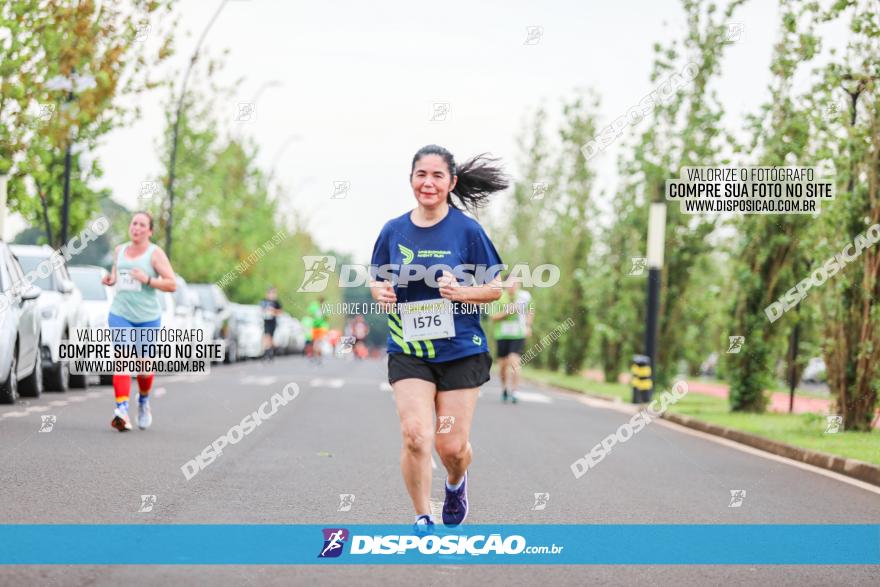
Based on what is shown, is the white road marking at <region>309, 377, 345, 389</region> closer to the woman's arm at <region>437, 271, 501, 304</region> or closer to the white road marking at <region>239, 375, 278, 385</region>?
the white road marking at <region>239, 375, 278, 385</region>

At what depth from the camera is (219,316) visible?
31.0 metres

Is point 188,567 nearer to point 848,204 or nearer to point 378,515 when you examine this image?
point 378,515

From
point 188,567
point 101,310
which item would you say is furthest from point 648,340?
point 188,567

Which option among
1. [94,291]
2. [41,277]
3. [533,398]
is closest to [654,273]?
[533,398]

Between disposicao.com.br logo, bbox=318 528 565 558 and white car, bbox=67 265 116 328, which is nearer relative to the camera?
disposicao.com.br logo, bbox=318 528 565 558

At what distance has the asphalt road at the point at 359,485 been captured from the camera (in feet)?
20.4

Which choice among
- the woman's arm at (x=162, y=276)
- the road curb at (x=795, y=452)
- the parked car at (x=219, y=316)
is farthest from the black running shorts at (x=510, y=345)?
the parked car at (x=219, y=316)

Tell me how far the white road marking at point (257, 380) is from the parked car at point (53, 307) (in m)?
5.24

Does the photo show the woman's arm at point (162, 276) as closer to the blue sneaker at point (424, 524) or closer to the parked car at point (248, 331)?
the blue sneaker at point (424, 524)

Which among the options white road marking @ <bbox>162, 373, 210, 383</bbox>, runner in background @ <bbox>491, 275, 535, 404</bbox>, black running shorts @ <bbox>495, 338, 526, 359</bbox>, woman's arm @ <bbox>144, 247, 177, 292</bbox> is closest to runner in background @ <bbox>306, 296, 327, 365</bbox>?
white road marking @ <bbox>162, 373, 210, 383</bbox>

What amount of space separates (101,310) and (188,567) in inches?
548

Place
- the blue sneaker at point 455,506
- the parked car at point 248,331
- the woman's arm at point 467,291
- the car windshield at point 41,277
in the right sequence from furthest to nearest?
the parked car at point 248,331 < the car windshield at point 41,277 < the blue sneaker at point 455,506 < the woman's arm at point 467,291

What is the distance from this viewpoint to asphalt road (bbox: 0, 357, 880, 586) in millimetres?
6211

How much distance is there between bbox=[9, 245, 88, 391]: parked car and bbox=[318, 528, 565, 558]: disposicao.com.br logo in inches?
384
